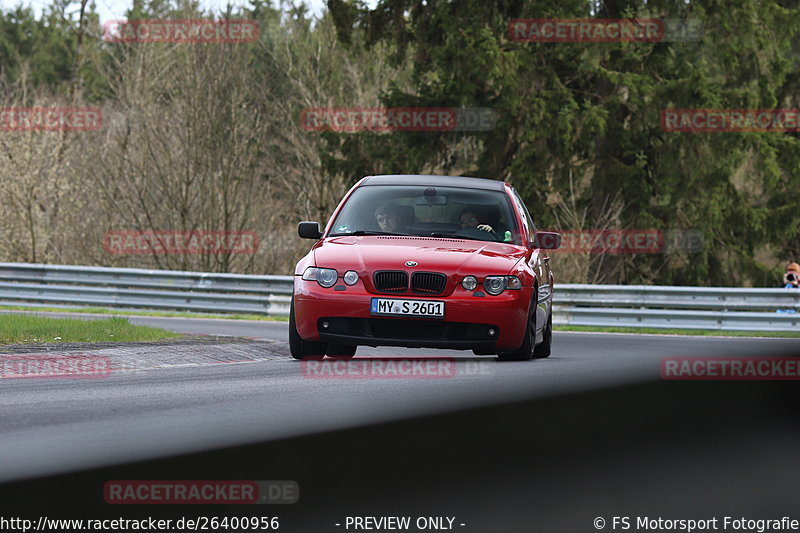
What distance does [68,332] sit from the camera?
43.6 feet

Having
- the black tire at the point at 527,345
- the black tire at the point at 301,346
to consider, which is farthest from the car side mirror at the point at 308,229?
the black tire at the point at 527,345

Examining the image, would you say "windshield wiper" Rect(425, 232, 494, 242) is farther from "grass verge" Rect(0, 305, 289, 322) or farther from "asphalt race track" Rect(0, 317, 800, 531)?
"grass verge" Rect(0, 305, 289, 322)

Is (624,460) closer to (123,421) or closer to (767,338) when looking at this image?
(123,421)

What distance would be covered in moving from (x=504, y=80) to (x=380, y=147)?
156 inches

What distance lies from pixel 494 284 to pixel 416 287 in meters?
0.65

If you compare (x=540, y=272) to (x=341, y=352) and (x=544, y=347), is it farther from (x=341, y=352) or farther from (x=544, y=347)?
(x=341, y=352)

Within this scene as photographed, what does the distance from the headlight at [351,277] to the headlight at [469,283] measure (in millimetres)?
865

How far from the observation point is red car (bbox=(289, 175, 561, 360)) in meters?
10.1

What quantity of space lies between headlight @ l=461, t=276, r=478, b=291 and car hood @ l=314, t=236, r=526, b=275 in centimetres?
5

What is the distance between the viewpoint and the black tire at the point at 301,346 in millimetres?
10828

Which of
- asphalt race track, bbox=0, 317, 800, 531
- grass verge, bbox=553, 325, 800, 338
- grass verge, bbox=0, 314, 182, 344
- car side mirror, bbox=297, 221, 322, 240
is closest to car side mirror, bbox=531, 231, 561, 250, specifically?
asphalt race track, bbox=0, 317, 800, 531

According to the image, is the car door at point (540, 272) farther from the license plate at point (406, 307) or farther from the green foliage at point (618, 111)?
the green foliage at point (618, 111)

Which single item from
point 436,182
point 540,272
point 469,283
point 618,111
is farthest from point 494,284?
point 618,111

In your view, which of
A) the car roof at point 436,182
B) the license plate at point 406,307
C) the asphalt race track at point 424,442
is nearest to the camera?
the asphalt race track at point 424,442
